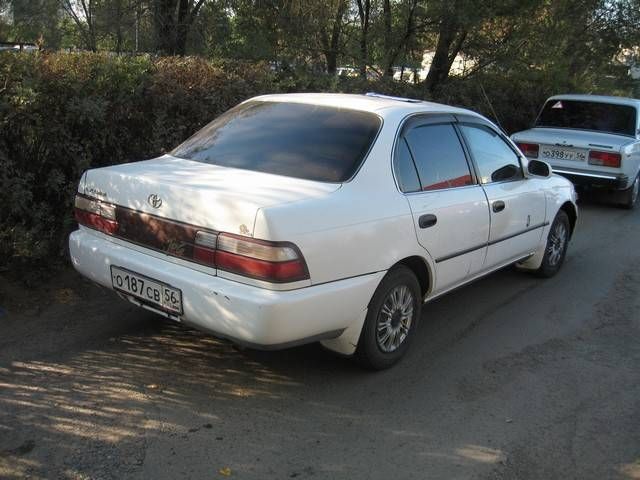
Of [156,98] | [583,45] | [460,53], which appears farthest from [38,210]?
[583,45]

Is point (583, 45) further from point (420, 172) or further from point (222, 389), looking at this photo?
point (222, 389)

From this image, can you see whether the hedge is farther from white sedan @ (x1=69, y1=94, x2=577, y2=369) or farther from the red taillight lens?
the red taillight lens

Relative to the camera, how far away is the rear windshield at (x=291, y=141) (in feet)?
13.0

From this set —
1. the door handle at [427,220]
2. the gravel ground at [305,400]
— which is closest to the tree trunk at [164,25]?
the gravel ground at [305,400]

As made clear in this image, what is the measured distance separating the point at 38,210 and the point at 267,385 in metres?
2.54

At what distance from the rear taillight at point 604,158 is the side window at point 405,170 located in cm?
646

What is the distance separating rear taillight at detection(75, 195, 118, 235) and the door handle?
1.83 metres

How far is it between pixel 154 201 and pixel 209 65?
11.3ft

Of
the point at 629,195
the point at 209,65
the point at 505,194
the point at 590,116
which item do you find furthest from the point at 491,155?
the point at 629,195

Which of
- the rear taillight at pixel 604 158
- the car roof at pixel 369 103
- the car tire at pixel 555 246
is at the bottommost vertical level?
the car tire at pixel 555 246

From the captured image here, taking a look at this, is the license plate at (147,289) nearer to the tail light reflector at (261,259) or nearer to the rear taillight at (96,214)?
the rear taillight at (96,214)

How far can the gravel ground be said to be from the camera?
122 inches

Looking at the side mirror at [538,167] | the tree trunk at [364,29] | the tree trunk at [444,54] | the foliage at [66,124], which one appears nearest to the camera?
the foliage at [66,124]

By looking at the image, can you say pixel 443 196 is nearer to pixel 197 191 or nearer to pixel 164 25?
pixel 197 191
